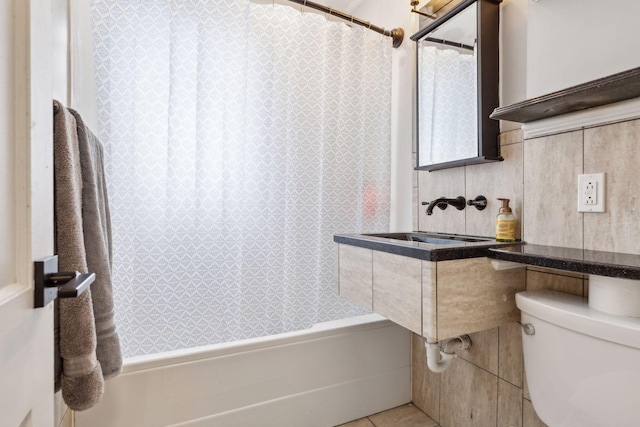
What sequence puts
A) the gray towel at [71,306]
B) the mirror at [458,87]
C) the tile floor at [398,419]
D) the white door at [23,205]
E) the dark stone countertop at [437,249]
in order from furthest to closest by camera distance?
the tile floor at [398,419], the mirror at [458,87], the dark stone countertop at [437,249], the gray towel at [71,306], the white door at [23,205]

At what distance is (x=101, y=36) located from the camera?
1247 mm

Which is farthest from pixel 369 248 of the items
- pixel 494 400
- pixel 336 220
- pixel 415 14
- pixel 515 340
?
pixel 415 14

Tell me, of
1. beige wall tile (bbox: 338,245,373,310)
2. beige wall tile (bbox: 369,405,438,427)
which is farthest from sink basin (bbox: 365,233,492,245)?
beige wall tile (bbox: 369,405,438,427)

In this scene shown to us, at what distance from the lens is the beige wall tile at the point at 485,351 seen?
1.40 metres

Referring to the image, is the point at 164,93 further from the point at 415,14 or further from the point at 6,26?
the point at 415,14

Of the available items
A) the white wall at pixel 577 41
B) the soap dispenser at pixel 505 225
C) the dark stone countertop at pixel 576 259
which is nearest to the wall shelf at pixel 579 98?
the white wall at pixel 577 41

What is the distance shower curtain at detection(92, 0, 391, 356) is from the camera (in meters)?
1.31

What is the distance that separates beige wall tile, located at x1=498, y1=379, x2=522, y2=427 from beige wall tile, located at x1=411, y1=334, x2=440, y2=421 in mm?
358

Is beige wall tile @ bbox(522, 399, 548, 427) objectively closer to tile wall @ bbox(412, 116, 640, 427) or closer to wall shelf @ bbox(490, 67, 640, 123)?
tile wall @ bbox(412, 116, 640, 427)

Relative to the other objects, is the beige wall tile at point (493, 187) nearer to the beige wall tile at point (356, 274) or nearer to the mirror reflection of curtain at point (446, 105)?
the mirror reflection of curtain at point (446, 105)

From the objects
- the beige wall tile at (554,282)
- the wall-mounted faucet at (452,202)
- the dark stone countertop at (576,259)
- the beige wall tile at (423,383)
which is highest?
the wall-mounted faucet at (452,202)

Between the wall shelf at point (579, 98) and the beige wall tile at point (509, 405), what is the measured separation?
40.9 inches

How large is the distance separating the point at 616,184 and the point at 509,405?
3.05 ft

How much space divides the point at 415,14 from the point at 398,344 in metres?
1.78
